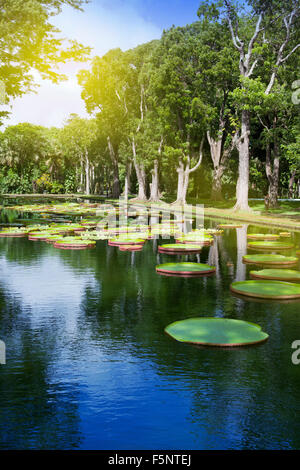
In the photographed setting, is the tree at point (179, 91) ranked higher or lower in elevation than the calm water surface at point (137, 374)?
higher

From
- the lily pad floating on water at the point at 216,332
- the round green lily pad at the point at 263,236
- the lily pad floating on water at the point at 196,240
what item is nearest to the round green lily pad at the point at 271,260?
the lily pad floating on water at the point at 196,240

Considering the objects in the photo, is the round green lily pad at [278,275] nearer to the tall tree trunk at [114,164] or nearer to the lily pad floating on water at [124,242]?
the lily pad floating on water at [124,242]

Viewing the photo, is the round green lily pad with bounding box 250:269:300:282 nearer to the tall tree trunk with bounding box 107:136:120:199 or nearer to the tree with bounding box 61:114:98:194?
the tall tree trunk with bounding box 107:136:120:199

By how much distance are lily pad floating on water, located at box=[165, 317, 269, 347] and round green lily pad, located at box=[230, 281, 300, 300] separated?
2.17 metres

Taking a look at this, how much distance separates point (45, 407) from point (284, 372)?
8.54 feet

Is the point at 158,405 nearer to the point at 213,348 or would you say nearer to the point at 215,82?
the point at 213,348

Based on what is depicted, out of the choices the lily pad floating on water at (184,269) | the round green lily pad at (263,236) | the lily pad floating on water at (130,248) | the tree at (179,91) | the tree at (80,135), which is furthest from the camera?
the tree at (80,135)

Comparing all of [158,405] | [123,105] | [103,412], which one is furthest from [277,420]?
[123,105]

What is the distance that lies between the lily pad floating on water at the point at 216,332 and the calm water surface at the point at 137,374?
143 mm

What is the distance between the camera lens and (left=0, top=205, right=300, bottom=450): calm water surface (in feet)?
13.9

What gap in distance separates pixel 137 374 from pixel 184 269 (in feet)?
21.7

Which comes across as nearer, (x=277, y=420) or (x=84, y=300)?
(x=277, y=420)

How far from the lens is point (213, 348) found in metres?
6.35

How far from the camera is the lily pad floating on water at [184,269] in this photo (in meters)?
11.7
